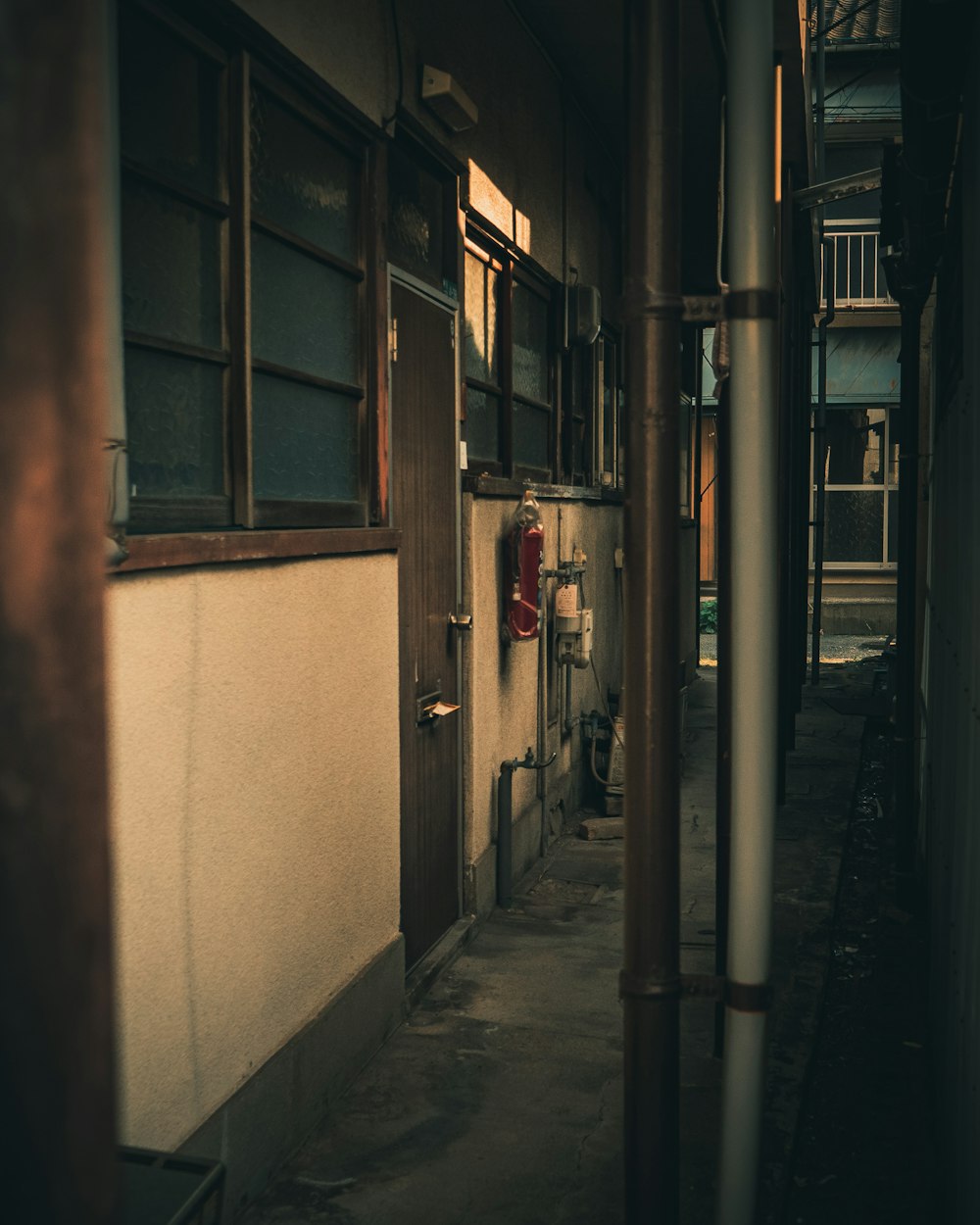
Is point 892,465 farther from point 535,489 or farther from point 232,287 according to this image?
point 232,287

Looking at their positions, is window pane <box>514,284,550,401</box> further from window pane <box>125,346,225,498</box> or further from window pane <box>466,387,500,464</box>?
window pane <box>125,346,225,498</box>

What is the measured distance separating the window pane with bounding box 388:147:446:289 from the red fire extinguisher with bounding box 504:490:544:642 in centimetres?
161

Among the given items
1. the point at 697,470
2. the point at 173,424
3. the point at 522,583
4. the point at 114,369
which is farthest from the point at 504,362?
the point at 697,470

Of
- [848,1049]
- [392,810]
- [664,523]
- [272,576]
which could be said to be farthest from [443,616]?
[664,523]

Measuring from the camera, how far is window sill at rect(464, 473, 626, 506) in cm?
670

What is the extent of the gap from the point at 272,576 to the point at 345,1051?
1947 millimetres

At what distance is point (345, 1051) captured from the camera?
4.86 meters

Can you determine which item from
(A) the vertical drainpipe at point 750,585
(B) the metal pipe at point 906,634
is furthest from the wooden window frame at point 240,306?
(B) the metal pipe at point 906,634

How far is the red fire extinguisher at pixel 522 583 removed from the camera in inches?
285

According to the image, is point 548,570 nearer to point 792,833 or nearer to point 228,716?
point 792,833

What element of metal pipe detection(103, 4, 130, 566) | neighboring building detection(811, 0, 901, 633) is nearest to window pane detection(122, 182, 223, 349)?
metal pipe detection(103, 4, 130, 566)

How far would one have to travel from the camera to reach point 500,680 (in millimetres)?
7301

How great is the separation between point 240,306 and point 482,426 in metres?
3.44

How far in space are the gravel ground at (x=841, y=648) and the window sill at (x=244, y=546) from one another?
47.7 ft
